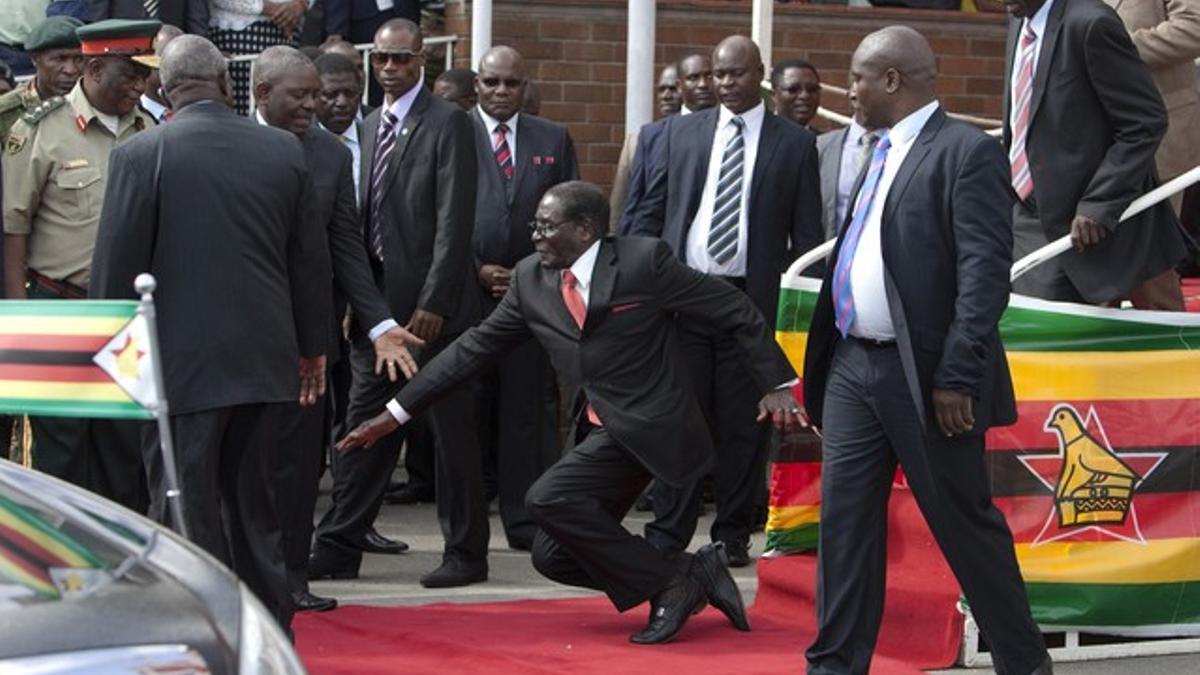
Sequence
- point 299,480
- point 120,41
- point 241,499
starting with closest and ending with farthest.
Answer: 1. point 241,499
2. point 120,41
3. point 299,480

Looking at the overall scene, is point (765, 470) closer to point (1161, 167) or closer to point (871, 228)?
point (1161, 167)

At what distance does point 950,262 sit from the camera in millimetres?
7277

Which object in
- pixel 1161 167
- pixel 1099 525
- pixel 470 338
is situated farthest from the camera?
pixel 1161 167

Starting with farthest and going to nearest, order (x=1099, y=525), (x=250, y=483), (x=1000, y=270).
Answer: (x=1099, y=525)
(x=250, y=483)
(x=1000, y=270)

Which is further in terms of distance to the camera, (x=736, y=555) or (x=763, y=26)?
(x=763, y=26)

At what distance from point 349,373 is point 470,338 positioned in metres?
2.12

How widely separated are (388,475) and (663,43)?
4.41m

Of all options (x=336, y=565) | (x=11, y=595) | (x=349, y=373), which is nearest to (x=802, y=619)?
(x=336, y=565)

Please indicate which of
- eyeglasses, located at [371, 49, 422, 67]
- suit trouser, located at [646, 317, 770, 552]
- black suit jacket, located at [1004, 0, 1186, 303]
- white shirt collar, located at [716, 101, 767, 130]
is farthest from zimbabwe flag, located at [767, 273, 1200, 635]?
eyeglasses, located at [371, 49, 422, 67]

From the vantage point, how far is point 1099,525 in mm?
8359

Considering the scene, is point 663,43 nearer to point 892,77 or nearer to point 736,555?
point 736,555

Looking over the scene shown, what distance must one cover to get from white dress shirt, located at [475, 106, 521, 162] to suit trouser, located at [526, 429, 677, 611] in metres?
2.68

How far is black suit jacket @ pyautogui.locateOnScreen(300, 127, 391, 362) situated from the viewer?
8.74m

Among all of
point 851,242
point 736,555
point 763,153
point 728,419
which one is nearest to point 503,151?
point 763,153
